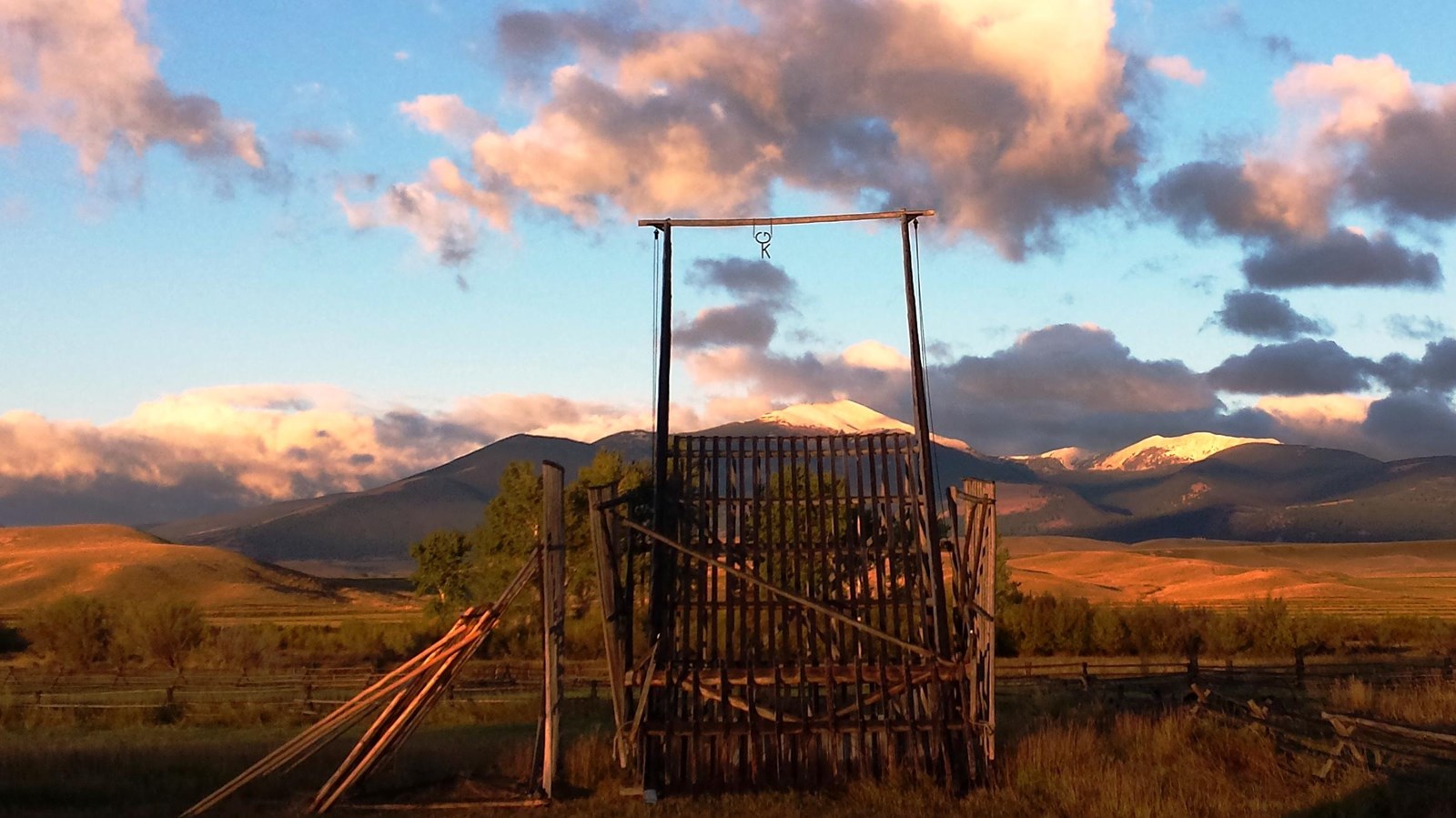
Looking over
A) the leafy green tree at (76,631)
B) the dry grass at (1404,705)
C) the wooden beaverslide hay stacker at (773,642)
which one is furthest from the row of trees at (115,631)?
the dry grass at (1404,705)

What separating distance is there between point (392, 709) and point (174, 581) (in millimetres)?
120789

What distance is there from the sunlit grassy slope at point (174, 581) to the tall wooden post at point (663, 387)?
82694 mm

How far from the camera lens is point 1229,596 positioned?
96375 mm

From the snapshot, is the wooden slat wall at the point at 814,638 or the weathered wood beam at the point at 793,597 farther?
the wooden slat wall at the point at 814,638

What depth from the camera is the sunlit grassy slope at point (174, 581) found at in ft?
351

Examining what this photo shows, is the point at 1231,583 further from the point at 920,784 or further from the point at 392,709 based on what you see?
the point at 392,709

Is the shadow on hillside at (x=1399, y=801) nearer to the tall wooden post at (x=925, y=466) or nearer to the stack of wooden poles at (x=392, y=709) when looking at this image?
the tall wooden post at (x=925, y=466)

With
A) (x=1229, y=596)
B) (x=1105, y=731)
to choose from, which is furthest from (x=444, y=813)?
(x=1229, y=596)

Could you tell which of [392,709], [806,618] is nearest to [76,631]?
[392,709]

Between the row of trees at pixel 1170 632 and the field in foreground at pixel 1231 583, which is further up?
the field in foreground at pixel 1231 583

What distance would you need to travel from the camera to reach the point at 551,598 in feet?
41.8

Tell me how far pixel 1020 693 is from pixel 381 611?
255ft

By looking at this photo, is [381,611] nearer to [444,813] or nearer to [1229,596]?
[1229,596]

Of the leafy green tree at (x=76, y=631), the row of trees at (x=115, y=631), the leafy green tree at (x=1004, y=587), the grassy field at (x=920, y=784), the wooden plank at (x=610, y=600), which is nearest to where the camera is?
the grassy field at (x=920, y=784)
